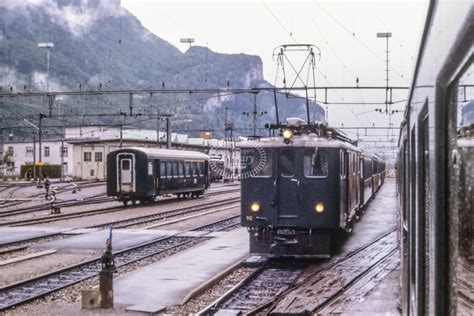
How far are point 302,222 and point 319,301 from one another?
12.8 ft

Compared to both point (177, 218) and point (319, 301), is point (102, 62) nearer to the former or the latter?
point (177, 218)

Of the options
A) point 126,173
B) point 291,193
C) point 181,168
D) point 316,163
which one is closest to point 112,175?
point 126,173

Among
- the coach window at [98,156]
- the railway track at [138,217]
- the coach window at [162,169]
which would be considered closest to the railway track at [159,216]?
the railway track at [138,217]

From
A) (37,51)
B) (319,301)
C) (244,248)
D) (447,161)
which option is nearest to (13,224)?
(244,248)

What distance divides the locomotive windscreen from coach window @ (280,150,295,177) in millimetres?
257

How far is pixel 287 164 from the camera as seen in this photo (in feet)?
46.9

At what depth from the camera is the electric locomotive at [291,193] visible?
46.3ft

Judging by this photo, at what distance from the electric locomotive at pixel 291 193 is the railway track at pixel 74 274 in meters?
3.09

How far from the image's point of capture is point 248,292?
11.5 m

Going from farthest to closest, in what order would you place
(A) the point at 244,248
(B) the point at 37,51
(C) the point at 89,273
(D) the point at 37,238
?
(B) the point at 37,51 → (D) the point at 37,238 → (A) the point at 244,248 → (C) the point at 89,273

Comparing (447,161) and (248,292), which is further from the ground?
(447,161)

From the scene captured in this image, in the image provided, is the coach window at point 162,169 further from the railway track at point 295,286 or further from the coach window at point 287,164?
the coach window at point 287,164

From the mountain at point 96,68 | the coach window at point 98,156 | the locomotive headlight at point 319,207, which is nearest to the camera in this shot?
the locomotive headlight at point 319,207

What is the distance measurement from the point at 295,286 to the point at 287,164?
11.1 ft
